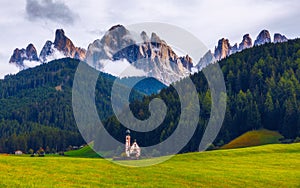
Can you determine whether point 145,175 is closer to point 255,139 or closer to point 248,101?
point 255,139

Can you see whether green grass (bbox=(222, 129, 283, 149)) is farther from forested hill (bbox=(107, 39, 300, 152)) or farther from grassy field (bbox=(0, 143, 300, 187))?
grassy field (bbox=(0, 143, 300, 187))

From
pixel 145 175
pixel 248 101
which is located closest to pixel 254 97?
pixel 248 101

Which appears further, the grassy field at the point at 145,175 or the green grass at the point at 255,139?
the green grass at the point at 255,139

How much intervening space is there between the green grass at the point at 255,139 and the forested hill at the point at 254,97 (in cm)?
324

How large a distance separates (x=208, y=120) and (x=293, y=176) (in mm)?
102909

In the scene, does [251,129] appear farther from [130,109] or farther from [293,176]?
[293,176]

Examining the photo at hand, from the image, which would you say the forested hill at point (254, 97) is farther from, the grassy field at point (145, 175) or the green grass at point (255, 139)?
the grassy field at point (145, 175)

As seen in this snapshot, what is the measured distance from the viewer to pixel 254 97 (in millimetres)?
153500

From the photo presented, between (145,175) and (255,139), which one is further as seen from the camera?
(255,139)

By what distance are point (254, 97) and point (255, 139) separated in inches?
1426

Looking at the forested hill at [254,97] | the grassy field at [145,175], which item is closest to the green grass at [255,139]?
the forested hill at [254,97]

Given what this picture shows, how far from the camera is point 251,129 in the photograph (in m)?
134

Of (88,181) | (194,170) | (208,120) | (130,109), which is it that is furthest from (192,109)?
(88,181)

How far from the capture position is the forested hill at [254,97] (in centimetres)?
13250
